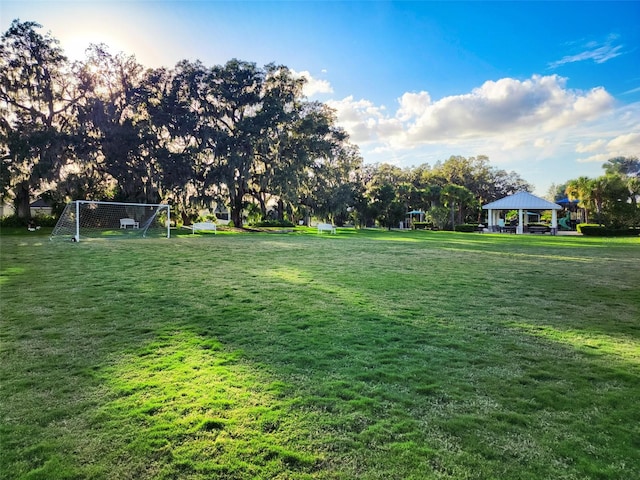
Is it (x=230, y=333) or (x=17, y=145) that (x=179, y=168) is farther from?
(x=230, y=333)

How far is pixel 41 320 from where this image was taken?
4.75 m

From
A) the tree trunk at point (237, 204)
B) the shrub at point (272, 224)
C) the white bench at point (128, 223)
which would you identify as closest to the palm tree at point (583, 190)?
the shrub at point (272, 224)

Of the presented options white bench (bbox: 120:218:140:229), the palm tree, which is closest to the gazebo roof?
the palm tree

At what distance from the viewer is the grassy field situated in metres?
2.11

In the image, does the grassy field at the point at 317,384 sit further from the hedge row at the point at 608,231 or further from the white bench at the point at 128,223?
the hedge row at the point at 608,231

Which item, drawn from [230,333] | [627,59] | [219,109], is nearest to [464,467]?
[230,333]

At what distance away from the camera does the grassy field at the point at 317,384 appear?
2.11 meters

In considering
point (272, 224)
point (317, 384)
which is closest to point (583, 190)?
point (272, 224)

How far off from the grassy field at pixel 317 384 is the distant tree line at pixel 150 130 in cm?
1932

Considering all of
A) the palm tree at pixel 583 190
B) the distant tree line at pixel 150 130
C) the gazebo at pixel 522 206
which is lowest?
the gazebo at pixel 522 206

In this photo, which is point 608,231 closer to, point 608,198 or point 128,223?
point 608,198

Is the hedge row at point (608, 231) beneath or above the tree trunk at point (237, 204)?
beneath

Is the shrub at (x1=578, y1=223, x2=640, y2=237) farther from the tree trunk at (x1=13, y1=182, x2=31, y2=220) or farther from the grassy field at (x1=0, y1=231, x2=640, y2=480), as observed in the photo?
the tree trunk at (x1=13, y1=182, x2=31, y2=220)

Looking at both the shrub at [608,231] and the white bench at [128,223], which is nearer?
the white bench at [128,223]
